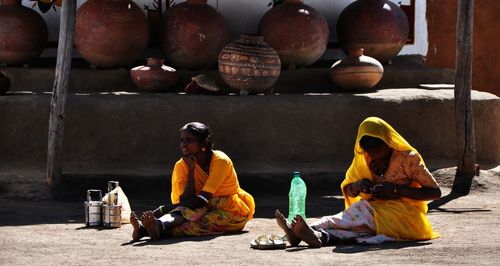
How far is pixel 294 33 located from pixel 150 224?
5256mm

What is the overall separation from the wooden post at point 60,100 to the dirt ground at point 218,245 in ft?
1.27

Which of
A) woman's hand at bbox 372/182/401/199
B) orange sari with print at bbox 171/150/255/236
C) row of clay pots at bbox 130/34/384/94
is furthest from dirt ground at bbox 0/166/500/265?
row of clay pots at bbox 130/34/384/94

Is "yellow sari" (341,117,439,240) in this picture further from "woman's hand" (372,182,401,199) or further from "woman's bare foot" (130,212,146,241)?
"woman's bare foot" (130,212,146,241)

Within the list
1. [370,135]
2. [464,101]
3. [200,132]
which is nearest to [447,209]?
[464,101]

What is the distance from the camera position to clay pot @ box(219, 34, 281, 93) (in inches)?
457

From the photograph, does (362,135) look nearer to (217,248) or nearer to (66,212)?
(217,248)

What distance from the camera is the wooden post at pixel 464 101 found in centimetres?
1066

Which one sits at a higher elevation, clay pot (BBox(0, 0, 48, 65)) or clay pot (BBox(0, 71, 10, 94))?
clay pot (BBox(0, 0, 48, 65))

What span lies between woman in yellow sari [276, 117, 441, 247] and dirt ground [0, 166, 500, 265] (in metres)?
0.11

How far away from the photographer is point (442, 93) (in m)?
11.7

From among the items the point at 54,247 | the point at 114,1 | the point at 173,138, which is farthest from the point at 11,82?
the point at 54,247

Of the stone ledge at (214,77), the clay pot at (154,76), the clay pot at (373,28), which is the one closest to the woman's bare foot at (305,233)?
the clay pot at (154,76)

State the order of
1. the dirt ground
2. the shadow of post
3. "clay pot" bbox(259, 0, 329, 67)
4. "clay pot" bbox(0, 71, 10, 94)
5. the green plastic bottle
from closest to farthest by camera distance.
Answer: the dirt ground < the green plastic bottle < the shadow of post < "clay pot" bbox(0, 71, 10, 94) < "clay pot" bbox(259, 0, 329, 67)

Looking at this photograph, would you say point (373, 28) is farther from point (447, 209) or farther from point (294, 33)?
point (447, 209)
